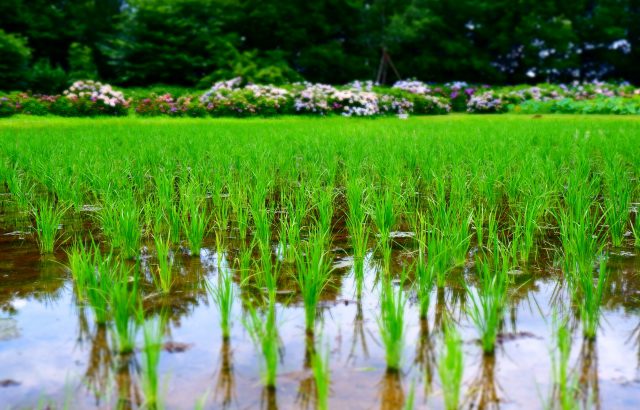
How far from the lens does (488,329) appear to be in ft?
6.78

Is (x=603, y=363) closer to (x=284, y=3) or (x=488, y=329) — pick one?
(x=488, y=329)

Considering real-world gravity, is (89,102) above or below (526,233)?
above

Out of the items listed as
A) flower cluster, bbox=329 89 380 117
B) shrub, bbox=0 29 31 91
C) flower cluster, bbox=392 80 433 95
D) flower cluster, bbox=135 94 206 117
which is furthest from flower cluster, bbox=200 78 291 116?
shrub, bbox=0 29 31 91

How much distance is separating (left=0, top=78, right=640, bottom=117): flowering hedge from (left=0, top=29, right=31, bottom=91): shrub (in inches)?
163

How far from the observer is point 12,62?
67.5 ft

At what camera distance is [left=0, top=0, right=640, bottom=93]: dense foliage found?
23344mm

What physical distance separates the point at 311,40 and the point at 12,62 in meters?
12.2

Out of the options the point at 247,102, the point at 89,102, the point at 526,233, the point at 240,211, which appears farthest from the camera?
the point at 247,102

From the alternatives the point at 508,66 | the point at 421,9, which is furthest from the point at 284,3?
the point at 508,66

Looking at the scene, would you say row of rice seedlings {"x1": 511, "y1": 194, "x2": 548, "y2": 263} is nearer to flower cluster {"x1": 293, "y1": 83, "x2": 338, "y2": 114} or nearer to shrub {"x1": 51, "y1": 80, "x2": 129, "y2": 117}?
flower cluster {"x1": 293, "y1": 83, "x2": 338, "y2": 114}

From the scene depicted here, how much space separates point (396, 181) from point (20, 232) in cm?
245

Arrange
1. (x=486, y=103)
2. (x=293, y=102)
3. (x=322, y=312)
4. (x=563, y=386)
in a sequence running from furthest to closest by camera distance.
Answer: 1. (x=486, y=103)
2. (x=293, y=102)
3. (x=322, y=312)
4. (x=563, y=386)

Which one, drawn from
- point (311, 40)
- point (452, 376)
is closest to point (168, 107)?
point (311, 40)

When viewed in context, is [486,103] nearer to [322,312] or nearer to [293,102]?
[293,102]
